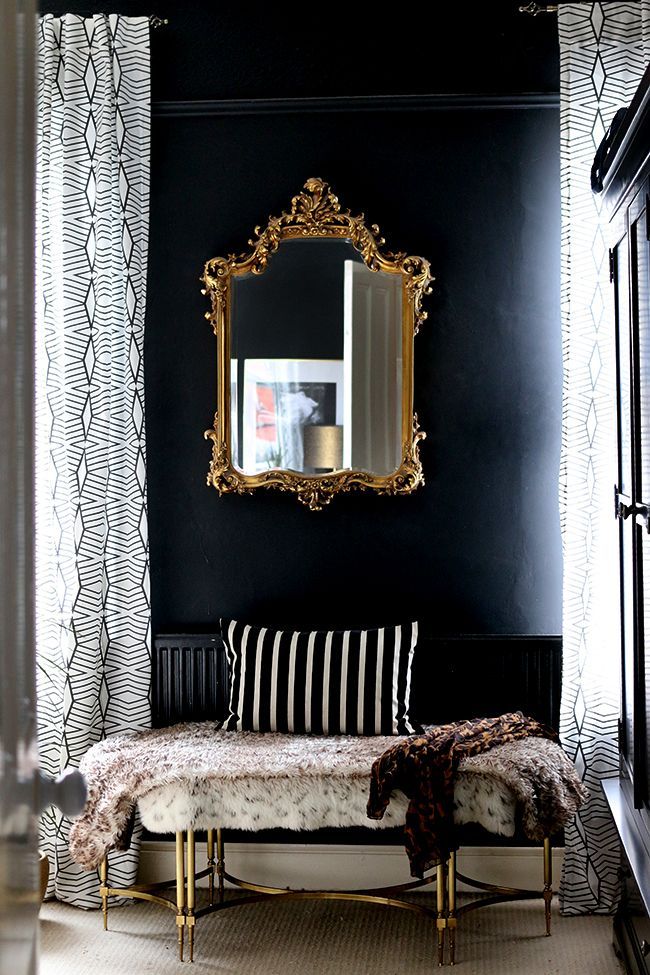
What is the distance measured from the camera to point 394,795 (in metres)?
2.91

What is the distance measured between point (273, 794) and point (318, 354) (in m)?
1.48

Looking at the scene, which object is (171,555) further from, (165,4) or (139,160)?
(165,4)

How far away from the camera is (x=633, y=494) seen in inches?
102

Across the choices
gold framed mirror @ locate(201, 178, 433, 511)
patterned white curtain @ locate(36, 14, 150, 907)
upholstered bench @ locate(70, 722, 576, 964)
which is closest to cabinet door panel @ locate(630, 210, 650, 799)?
upholstered bench @ locate(70, 722, 576, 964)

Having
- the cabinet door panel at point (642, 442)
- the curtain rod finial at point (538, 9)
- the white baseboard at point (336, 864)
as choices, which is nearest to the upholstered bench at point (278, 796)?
the white baseboard at point (336, 864)

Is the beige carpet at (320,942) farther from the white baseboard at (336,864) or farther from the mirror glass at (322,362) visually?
the mirror glass at (322,362)

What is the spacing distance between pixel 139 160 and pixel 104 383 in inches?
30.9

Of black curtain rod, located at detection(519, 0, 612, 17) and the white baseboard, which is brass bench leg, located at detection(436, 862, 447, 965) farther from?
black curtain rod, located at detection(519, 0, 612, 17)

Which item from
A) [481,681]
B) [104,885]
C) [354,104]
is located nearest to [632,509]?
[481,681]

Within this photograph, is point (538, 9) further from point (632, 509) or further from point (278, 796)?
point (278, 796)

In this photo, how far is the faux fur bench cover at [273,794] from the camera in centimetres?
292

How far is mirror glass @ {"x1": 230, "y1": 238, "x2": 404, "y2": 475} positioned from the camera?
3.59 meters

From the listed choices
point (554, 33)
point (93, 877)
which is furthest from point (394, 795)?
point (554, 33)

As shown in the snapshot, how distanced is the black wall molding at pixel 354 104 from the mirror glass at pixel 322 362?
1.53 ft
